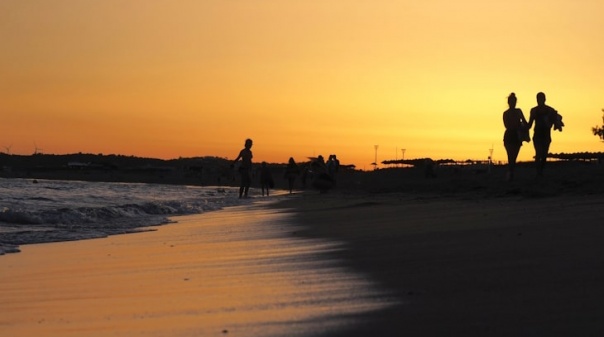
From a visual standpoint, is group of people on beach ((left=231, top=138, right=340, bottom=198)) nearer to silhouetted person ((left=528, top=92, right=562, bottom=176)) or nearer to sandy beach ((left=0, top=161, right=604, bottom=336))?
silhouetted person ((left=528, top=92, right=562, bottom=176))

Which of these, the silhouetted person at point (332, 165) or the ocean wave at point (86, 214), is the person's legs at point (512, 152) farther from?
the silhouetted person at point (332, 165)

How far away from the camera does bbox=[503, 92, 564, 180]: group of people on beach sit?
19.6 metres

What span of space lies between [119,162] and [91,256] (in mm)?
175289

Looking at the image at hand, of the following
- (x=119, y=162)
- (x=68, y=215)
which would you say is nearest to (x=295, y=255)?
(x=68, y=215)

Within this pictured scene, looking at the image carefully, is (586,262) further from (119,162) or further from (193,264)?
(119,162)

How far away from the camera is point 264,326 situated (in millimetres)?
4754

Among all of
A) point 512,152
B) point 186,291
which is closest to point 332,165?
point 512,152

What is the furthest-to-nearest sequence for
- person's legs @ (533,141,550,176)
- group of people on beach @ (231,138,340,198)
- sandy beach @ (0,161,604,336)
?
group of people on beach @ (231,138,340,198) < person's legs @ (533,141,550,176) < sandy beach @ (0,161,604,336)

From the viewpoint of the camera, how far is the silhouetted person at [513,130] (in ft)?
64.5

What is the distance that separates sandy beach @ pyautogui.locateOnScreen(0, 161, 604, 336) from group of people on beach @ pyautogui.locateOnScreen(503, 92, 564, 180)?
8.64m

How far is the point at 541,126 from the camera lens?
1973 cm

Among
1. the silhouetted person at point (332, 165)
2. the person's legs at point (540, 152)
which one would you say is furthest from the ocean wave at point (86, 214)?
the silhouetted person at point (332, 165)

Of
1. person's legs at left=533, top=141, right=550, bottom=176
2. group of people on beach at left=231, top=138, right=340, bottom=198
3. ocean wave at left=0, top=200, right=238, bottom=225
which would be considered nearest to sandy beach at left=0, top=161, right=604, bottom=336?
ocean wave at left=0, top=200, right=238, bottom=225

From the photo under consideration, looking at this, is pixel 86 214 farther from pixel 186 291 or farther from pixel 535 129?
pixel 186 291
